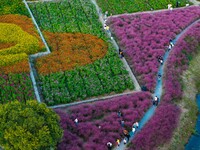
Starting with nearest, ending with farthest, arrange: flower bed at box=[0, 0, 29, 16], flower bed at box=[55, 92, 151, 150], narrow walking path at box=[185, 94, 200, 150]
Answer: flower bed at box=[55, 92, 151, 150], narrow walking path at box=[185, 94, 200, 150], flower bed at box=[0, 0, 29, 16]

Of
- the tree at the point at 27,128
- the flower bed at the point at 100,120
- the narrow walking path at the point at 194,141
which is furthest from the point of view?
the narrow walking path at the point at 194,141

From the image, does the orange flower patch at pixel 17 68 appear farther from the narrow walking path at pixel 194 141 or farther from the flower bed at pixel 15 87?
the narrow walking path at pixel 194 141

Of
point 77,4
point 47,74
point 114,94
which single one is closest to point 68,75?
point 47,74

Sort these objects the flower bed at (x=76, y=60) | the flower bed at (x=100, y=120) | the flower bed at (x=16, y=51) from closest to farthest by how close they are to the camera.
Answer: the flower bed at (x=100, y=120) → the flower bed at (x=16, y=51) → the flower bed at (x=76, y=60)

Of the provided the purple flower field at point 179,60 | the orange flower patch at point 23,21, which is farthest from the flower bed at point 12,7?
the purple flower field at point 179,60

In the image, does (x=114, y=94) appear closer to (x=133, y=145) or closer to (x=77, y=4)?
(x=133, y=145)

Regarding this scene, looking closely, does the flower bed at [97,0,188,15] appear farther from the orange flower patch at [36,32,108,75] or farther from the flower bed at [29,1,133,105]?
the orange flower patch at [36,32,108,75]

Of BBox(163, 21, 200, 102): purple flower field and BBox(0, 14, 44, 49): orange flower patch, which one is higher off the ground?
BBox(0, 14, 44, 49): orange flower patch

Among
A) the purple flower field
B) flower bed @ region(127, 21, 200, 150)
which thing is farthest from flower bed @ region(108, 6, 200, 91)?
flower bed @ region(127, 21, 200, 150)

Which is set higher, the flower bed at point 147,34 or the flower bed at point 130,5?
the flower bed at point 130,5
